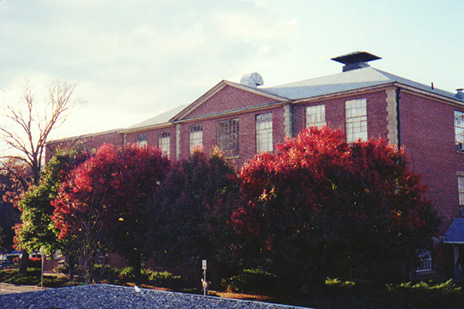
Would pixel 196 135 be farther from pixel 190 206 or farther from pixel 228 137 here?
pixel 190 206

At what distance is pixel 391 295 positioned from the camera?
81.1 ft

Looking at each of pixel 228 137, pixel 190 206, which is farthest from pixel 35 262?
pixel 190 206

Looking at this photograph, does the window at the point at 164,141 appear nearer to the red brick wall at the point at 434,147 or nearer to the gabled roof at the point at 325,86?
the gabled roof at the point at 325,86

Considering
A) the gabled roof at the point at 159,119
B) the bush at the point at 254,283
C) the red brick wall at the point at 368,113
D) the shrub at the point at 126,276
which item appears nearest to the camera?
the bush at the point at 254,283

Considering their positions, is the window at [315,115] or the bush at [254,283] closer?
the bush at [254,283]

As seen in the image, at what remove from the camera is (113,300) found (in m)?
21.6

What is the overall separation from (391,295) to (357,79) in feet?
57.6

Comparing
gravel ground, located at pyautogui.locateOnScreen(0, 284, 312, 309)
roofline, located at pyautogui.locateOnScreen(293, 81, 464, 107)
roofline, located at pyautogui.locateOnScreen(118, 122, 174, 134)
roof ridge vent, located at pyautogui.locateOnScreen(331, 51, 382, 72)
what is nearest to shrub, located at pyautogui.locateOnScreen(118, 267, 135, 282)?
roofline, located at pyautogui.locateOnScreen(118, 122, 174, 134)

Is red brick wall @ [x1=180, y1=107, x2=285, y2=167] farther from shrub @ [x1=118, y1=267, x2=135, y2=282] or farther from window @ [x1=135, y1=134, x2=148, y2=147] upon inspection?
shrub @ [x1=118, y1=267, x2=135, y2=282]

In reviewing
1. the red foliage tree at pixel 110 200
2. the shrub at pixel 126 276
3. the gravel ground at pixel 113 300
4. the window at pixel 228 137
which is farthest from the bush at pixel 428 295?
the shrub at pixel 126 276

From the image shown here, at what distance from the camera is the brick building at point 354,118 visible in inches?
1314

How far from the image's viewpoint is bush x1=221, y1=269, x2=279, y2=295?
31.2 metres

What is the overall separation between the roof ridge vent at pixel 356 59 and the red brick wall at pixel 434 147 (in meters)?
9.45

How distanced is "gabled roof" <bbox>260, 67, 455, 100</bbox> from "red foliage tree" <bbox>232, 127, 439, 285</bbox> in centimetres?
993
